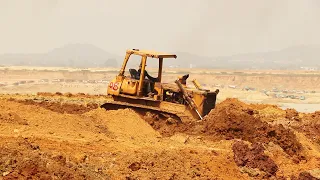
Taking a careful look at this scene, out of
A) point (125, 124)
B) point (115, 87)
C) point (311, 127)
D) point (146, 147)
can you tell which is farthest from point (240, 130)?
point (311, 127)

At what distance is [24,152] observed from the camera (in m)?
9.35

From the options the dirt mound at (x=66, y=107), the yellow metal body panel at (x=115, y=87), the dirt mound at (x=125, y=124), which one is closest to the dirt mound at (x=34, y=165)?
the dirt mound at (x=125, y=124)

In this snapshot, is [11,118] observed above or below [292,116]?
above

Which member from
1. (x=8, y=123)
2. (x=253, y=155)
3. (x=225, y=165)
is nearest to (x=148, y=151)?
(x=225, y=165)

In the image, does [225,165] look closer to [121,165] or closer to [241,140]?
[241,140]

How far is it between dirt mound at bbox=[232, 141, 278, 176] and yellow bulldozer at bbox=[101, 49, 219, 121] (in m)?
3.47

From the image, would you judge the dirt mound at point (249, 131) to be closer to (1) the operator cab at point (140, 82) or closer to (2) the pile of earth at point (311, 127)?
(2) the pile of earth at point (311, 127)

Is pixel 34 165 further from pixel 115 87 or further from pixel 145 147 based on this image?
pixel 115 87

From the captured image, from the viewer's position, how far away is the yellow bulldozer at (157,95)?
15.8 m

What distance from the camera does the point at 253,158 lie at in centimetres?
1199

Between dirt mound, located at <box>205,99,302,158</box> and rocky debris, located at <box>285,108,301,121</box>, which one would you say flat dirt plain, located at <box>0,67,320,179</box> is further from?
rocky debris, located at <box>285,108,301,121</box>

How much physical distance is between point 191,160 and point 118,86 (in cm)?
651

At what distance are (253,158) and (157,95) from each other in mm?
5314

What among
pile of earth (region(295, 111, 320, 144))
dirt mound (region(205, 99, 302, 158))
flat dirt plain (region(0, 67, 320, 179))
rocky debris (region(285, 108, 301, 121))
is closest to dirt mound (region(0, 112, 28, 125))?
flat dirt plain (region(0, 67, 320, 179))
